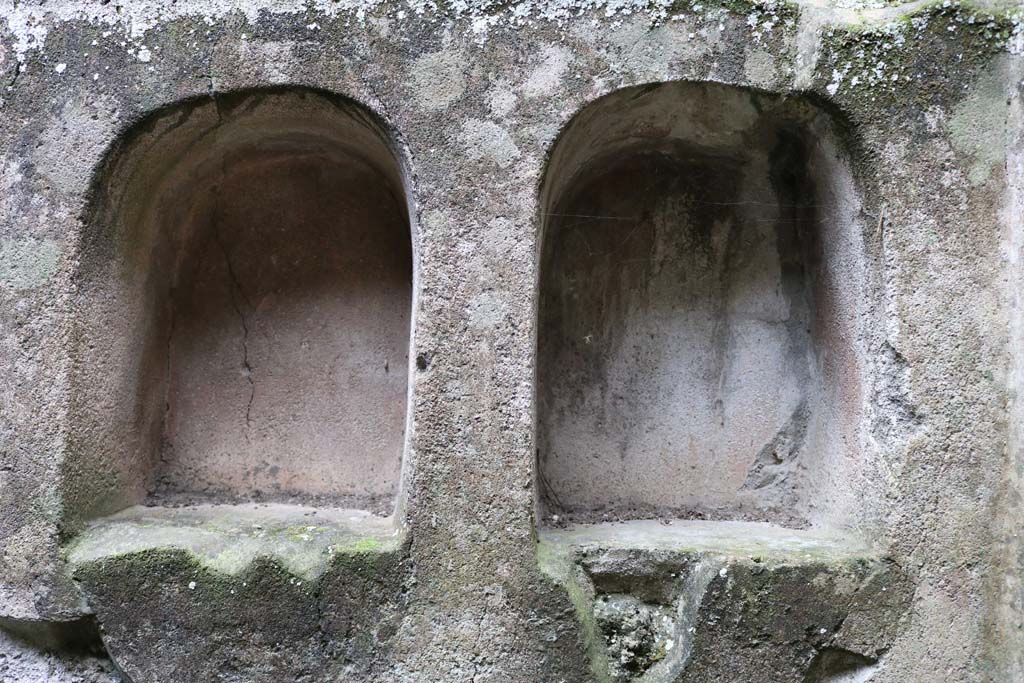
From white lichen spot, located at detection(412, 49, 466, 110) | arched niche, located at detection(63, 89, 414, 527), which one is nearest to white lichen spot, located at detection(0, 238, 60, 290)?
arched niche, located at detection(63, 89, 414, 527)

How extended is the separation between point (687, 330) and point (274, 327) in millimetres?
1310

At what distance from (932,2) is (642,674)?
1.91 m

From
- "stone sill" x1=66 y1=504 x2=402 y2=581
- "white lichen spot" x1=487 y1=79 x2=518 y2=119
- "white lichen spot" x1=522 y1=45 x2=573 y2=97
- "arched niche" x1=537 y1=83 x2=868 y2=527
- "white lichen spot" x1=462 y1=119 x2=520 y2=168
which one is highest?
"white lichen spot" x1=522 y1=45 x2=573 y2=97

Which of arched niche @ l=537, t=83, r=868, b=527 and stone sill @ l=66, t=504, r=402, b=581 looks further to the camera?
arched niche @ l=537, t=83, r=868, b=527

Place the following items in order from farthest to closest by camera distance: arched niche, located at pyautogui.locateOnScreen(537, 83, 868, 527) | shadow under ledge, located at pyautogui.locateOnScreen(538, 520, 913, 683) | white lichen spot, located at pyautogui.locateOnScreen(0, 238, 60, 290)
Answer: arched niche, located at pyautogui.locateOnScreen(537, 83, 868, 527) → white lichen spot, located at pyautogui.locateOnScreen(0, 238, 60, 290) → shadow under ledge, located at pyautogui.locateOnScreen(538, 520, 913, 683)

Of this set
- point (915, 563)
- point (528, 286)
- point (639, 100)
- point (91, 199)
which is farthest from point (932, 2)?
point (91, 199)

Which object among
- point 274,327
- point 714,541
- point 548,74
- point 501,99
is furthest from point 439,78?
point 714,541

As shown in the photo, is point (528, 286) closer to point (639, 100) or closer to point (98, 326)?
point (639, 100)

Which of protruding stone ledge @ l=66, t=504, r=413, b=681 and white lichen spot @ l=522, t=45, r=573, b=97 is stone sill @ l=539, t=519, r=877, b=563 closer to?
protruding stone ledge @ l=66, t=504, r=413, b=681

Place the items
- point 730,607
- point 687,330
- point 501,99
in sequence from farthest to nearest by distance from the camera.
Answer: point 687,330 → point 501,99 → point 730,607

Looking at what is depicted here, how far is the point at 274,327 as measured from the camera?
2.33 metres

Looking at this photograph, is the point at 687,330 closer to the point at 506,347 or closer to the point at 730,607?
the point at 506,347

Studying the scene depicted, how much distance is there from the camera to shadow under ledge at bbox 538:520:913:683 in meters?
1.80

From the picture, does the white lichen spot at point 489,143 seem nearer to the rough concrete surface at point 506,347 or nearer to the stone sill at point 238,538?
the rough concrete surface at point 506,347
